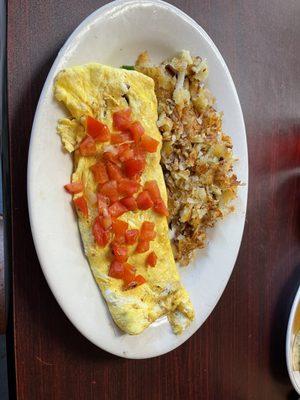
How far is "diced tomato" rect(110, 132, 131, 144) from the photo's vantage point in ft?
4.17

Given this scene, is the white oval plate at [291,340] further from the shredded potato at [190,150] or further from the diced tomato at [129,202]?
the diced tomato at [129,202]

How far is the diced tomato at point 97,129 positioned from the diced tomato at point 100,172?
70mm

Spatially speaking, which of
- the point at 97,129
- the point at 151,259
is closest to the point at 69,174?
the point at 97,129

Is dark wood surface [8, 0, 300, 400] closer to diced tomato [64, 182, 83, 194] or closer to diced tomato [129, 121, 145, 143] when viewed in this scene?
diced tomato [64, 182, 83, 194]

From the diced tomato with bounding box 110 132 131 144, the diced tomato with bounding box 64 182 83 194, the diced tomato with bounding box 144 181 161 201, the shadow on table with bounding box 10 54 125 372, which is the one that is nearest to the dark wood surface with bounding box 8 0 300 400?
the shadow on table with bounding box 10 54 125 372

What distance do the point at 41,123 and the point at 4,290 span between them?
501 mm

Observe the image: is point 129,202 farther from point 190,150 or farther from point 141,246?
point 190,150

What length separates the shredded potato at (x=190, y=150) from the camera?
1448 millimetres

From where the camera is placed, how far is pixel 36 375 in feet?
4.38

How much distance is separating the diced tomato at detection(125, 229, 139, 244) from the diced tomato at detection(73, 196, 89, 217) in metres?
0.14

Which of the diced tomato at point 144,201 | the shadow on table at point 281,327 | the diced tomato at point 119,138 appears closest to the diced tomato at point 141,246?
the diced tomato at point 144,201

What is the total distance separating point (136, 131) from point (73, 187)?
247 mm

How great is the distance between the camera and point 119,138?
4.20 ft

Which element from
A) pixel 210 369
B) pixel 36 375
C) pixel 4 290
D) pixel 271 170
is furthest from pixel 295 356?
pixel 4 290
